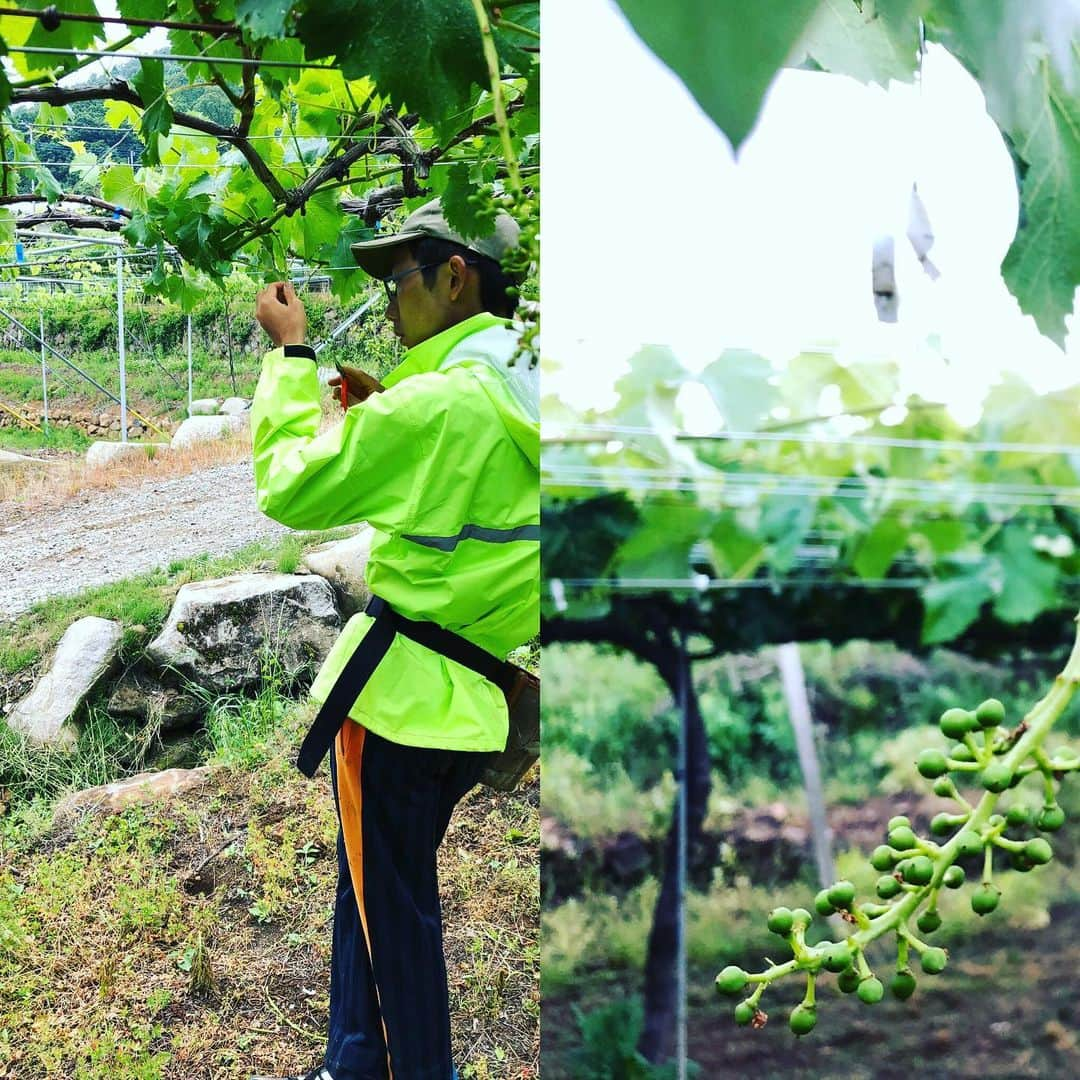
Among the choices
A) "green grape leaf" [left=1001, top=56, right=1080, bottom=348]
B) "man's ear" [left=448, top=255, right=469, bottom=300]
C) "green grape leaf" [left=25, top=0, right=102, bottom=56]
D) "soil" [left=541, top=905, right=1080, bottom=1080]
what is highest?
"green grape leaf" [left=25, top=0, right=102, bottom=56]

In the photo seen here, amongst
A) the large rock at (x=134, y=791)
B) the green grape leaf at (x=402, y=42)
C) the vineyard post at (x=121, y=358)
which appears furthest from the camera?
the vineyard post at (x=121, y=358)

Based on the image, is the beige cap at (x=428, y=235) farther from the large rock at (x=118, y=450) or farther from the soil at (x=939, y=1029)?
the large rock at (x=118, y=450)

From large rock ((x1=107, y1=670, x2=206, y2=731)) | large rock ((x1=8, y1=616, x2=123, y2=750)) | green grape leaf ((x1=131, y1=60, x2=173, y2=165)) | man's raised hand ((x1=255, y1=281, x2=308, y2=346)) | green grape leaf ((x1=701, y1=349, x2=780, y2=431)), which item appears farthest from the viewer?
large rock ((x1=107, y1=670, x2=206, y2=731))

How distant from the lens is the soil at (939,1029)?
512 mm

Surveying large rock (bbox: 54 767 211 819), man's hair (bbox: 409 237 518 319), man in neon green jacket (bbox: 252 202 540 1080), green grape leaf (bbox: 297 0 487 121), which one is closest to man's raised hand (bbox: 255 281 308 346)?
man in neon green jacket (bbox: 252 202 540 1080)

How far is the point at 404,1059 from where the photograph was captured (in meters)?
1.26

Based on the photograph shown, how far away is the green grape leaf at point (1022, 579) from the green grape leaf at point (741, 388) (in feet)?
0.41

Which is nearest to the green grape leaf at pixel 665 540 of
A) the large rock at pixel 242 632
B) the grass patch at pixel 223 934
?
the grass patch at pixel 223 934

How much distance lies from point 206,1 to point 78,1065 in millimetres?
1648

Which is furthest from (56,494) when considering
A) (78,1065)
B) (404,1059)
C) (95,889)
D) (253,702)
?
(404,1059)

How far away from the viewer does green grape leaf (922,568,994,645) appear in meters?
0.51

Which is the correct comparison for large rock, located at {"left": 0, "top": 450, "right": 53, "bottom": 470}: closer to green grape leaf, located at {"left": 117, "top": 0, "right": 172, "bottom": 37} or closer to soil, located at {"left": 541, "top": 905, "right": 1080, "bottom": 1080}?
green grape leaf, located at {"left": 117, "top": 0, "right": 172, "bottom": 37}

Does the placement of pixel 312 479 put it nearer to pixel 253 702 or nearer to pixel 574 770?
pixel 574 770

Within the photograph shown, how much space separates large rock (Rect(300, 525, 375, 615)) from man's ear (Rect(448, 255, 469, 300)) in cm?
175
